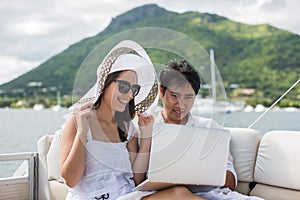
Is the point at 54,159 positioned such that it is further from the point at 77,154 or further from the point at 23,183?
the point at 77,154

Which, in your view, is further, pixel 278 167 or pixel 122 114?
pixel 278 167

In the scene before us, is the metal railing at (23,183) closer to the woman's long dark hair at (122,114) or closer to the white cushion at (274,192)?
the woman's long dark hair at (122,114)

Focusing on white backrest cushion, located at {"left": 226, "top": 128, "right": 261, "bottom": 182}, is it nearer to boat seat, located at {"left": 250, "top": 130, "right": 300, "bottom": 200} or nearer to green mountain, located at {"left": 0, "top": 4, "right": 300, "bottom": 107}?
boat seat, located at {"left": 250, "top": 130, "right": 300, "bottom": 200}

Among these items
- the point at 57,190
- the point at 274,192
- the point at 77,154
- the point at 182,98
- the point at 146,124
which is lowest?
the point at 57,190

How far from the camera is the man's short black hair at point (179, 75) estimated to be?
177 centimetres

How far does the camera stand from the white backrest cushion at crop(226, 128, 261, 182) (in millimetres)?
2625

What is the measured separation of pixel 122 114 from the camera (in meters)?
2.00

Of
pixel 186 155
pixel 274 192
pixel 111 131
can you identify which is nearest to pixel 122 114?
pixel 111 131

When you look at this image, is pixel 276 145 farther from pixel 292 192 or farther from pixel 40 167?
pixel 40 167

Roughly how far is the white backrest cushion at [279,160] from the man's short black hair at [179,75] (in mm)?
870

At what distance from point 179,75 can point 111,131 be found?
1.36ft

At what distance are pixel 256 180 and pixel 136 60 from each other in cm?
125

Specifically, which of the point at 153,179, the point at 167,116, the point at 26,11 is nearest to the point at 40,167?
the point at 167,116

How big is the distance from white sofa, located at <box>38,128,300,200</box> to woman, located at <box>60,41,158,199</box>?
2.64 feet
